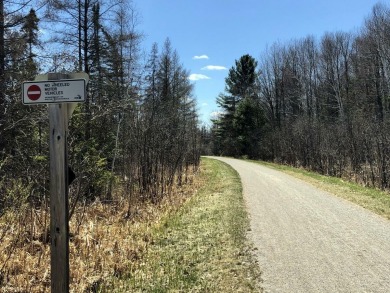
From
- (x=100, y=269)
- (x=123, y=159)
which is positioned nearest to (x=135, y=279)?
(x=100, y=269)

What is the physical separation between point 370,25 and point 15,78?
37629 mm

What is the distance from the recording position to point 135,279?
4996 millimetres

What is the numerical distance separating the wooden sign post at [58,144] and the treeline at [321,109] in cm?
1595

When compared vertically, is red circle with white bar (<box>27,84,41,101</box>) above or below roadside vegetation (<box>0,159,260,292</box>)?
above

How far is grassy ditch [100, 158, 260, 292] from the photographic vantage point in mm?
4727

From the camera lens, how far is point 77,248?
6.54 m

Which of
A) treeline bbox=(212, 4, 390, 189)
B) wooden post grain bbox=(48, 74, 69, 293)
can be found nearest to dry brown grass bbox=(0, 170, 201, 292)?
wooden post grain bbox=(48, 74, 69, 293)

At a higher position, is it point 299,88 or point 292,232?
point 299,88

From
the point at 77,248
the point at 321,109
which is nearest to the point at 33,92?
the point at 77,248

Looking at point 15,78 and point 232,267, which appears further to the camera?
point 15,78

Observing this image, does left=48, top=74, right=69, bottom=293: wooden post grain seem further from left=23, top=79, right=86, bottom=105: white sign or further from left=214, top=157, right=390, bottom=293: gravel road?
left=214, top=157, right=390, bottom=293: gravel road

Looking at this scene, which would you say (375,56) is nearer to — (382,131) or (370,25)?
(370,25)

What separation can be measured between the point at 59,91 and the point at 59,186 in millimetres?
936

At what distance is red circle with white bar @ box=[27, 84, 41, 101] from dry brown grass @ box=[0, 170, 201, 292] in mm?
2144
